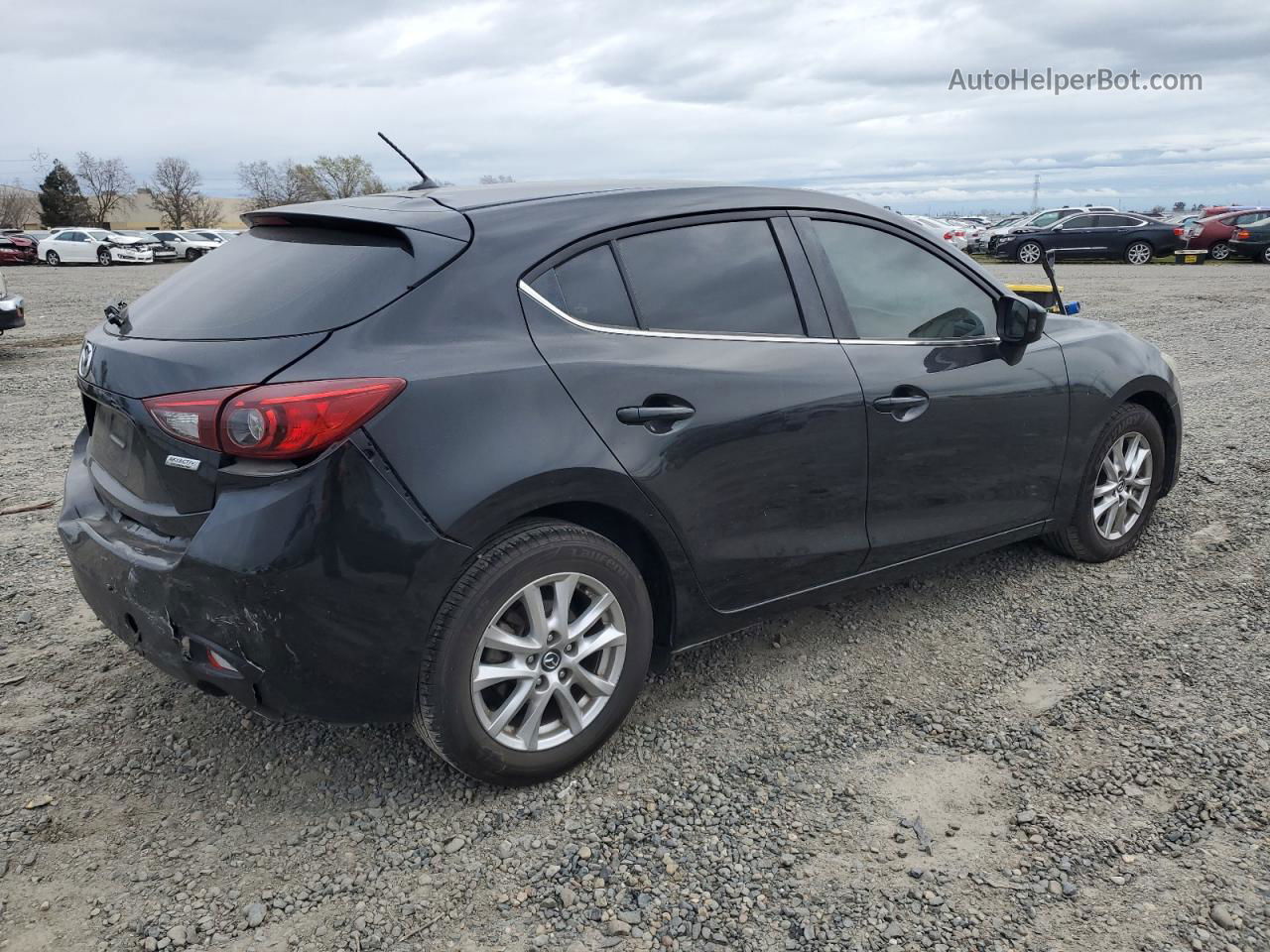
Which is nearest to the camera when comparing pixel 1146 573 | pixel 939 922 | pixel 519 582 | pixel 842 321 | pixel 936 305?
pixel 939 922

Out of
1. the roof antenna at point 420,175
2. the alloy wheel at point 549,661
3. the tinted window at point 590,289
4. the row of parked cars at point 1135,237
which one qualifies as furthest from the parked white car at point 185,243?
the alloy wheel at point 549,661

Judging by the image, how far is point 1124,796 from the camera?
9.25 ft

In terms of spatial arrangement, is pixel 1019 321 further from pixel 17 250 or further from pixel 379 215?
pixel 17 250

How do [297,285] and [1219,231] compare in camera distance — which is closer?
[297,285]

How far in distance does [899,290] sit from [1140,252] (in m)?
26.7

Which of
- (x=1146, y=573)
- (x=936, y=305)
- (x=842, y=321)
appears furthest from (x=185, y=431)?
(x=1146, y=573)

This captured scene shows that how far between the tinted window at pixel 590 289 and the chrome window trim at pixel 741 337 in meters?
0.02

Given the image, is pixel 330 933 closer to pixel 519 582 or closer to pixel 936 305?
pixel 519 582

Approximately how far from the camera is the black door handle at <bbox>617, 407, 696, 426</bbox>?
2.84 meters

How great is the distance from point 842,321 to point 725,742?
57.6 inches

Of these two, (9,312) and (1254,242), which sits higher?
(1254,242)

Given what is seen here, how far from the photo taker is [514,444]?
2.61 meters

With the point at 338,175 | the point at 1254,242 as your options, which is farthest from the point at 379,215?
the point at 338,175

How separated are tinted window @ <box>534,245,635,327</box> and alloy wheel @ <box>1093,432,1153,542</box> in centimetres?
255
